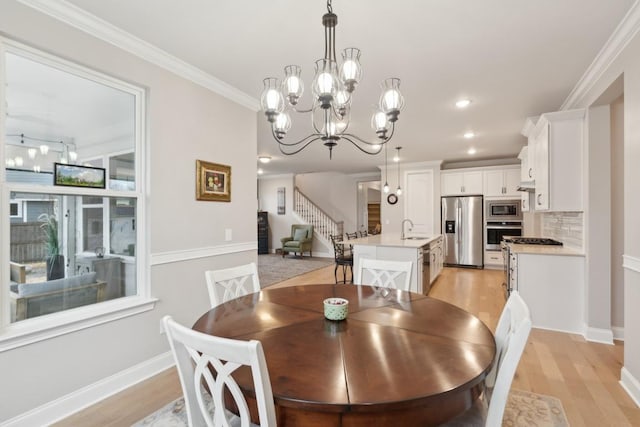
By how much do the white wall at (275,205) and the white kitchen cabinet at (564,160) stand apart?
23.0 feet

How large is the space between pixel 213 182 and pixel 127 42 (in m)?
1.24

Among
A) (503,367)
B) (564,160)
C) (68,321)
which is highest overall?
(564,160)

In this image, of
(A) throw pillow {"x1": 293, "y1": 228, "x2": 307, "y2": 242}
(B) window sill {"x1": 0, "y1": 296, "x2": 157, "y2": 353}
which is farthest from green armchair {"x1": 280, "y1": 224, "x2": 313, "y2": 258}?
(B) window sill {"x1": 0, "y1": 296, "x2": 157, "y2": 353}

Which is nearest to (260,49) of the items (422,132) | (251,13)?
(251,13)

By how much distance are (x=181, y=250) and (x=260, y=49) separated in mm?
1763

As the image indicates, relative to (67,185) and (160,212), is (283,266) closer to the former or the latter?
(160,212)

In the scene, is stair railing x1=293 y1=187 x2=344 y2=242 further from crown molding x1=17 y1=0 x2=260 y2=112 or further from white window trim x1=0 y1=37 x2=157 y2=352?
white window trim x1=0 y1=37 x2=157 y2=352

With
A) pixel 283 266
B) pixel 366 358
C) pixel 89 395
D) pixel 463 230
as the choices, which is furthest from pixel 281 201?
pixel 366 358

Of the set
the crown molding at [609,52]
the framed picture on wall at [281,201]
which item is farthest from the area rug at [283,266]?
the crown molding at [609,52]

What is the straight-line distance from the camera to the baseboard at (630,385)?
81.4 inches

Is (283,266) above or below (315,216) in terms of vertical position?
below

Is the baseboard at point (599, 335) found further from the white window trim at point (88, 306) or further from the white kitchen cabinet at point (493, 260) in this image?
the white window trim at point (88, 306)

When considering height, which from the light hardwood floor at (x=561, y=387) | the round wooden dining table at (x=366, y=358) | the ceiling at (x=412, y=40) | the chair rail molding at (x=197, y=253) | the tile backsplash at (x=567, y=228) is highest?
the ceiling at (x=412, y=40)

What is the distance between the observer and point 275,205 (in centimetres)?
984
